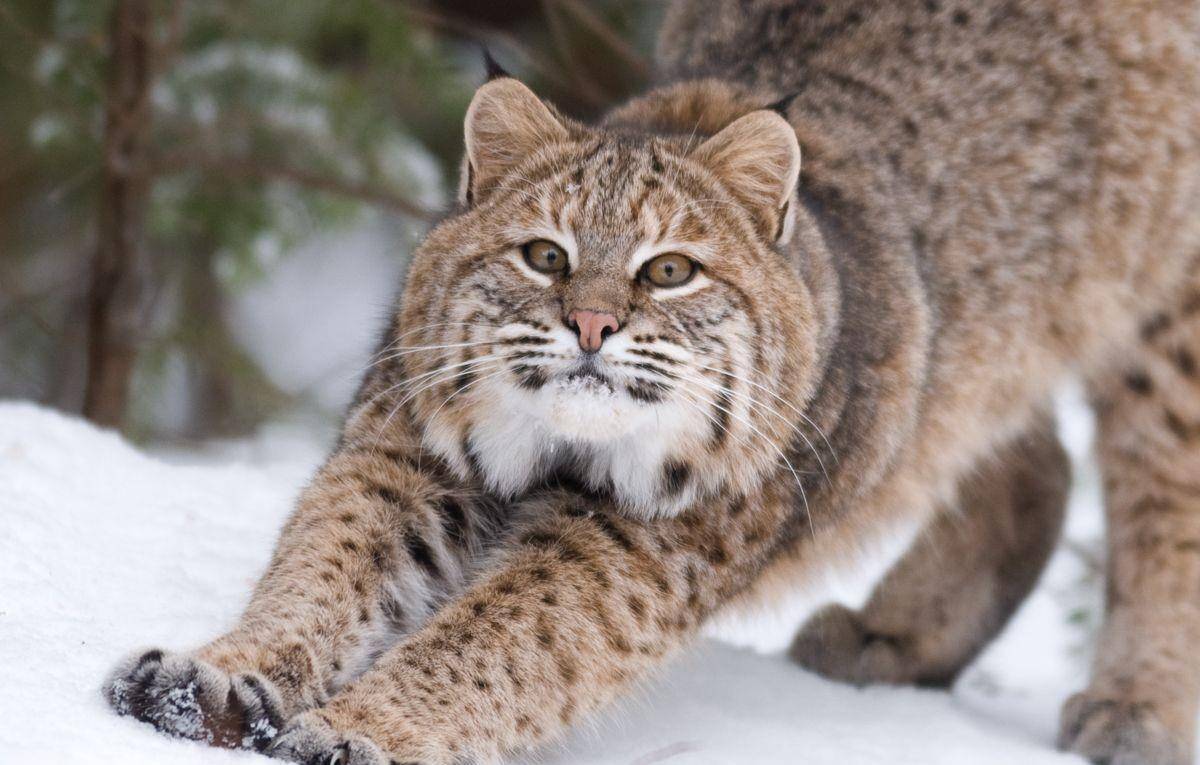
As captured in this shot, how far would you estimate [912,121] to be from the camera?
183 inches

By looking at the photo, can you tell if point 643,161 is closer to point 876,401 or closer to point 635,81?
point 876,401

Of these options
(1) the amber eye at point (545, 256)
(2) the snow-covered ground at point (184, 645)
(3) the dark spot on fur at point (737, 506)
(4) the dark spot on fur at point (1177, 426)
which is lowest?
(2) the snow-covered ground at point (184, 645)

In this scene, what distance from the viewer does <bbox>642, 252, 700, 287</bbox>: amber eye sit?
3494mm

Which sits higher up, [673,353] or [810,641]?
[673,353]

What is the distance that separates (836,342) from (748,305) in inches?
→ 18.7

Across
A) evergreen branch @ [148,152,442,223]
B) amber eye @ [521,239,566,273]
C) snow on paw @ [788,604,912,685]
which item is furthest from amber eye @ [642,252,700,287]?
evergreen branch @ [148,152,442,223]

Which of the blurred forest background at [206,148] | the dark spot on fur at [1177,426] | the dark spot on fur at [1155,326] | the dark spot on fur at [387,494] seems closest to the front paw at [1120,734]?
the dark spot on fur at [1177,426]

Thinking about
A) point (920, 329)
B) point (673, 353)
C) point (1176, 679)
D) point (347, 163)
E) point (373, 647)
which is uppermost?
point (347, 163)

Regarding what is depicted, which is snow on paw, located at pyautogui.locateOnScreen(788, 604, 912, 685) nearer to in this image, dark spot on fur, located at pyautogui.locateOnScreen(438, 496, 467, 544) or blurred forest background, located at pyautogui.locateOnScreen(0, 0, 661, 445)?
dark spot on fur, located at pyautogui.locateOnScreen(438, 496, 467, 544)

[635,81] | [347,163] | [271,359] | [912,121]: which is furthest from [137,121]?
[271,359]

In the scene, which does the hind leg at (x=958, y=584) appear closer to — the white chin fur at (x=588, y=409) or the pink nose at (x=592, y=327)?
the white chin fur at (x=588, y=409)

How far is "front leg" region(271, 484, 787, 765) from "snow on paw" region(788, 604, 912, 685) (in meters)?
1.31

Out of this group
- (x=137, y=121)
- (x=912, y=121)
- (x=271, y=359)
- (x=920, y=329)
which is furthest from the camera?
(x=271, y=359)

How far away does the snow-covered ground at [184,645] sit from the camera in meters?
2.82
